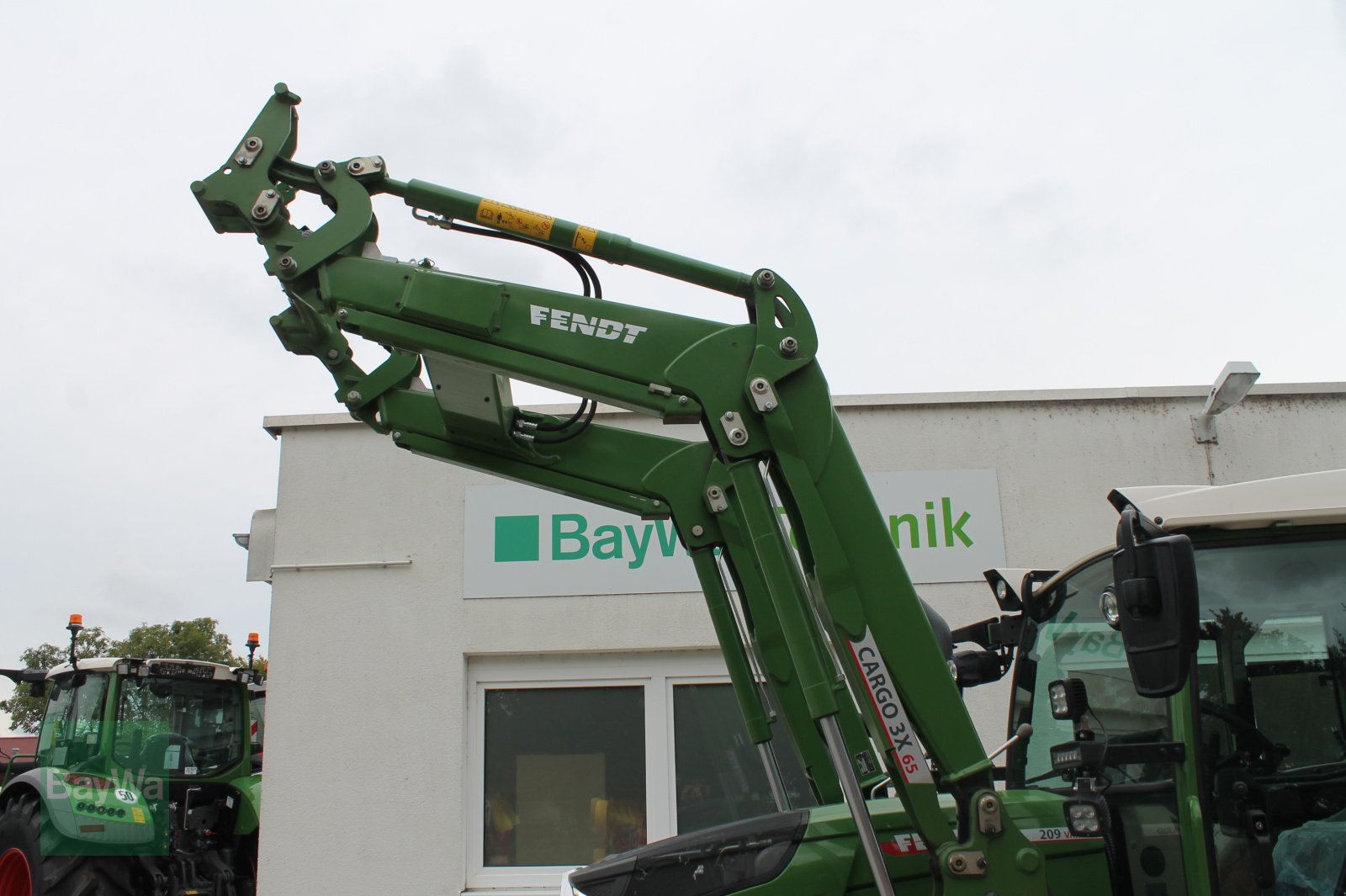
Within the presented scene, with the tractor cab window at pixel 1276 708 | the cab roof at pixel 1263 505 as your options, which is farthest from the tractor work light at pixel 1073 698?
the cab roof at pixel 1263 505

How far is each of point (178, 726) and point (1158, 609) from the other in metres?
9.38

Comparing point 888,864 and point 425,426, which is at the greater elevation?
point 425,426

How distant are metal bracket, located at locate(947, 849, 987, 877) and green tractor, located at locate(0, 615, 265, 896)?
7313 mm

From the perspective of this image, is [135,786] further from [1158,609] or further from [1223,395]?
[1158,609]

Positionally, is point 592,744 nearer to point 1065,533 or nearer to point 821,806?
point 1065,533

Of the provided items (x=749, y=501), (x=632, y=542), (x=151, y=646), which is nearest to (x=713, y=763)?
(x=632, y=542)

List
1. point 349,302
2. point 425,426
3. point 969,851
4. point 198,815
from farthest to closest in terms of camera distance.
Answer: point 198,815 → point 425,426 → point 349,302 → point 969,851

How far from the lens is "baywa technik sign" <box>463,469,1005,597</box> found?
7305mm

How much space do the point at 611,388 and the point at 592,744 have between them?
4.68m

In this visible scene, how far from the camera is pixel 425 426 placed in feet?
12.2

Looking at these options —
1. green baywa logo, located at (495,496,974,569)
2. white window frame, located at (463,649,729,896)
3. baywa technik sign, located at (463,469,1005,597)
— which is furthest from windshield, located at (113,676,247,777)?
green baywa logo, located at (495,496,974,569)

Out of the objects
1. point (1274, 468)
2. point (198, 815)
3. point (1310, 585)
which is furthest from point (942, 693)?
point (198, 815)

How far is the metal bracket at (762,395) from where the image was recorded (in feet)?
10.1

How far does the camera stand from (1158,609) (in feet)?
8.42
